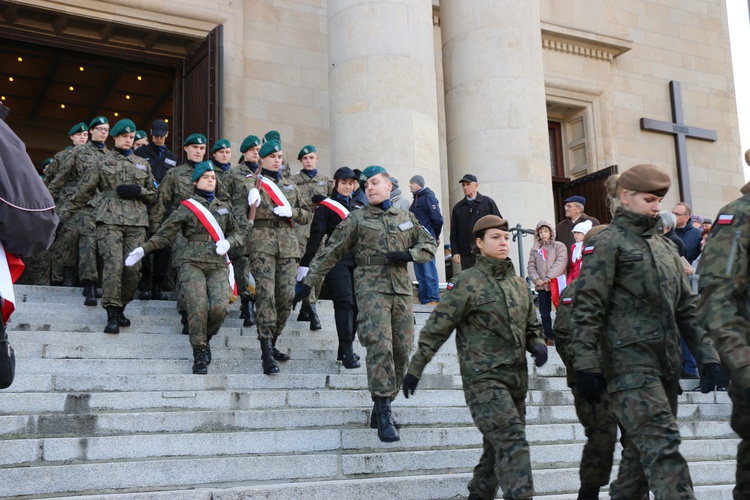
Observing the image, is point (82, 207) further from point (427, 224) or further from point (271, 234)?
point (427, 224)

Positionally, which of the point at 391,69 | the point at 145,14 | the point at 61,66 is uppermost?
the point at 61,66

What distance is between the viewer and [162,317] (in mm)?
9164

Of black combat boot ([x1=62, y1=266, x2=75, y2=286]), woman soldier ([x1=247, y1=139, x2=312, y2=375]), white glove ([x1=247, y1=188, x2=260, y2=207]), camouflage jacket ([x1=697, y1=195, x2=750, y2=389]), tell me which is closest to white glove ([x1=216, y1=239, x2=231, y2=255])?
woman soldier ([x1=247, y1=139, x2=312, y2=375])

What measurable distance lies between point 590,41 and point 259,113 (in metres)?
7.03

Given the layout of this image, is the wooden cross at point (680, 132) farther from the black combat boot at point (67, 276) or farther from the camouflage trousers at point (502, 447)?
the camouflage trousers at point (502, 447)

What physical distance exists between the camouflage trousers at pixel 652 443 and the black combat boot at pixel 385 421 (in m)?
2.00

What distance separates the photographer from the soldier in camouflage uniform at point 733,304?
4.21 metres

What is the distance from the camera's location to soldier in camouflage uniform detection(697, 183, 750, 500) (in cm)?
421

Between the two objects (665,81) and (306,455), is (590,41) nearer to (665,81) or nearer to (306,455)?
(665,81)

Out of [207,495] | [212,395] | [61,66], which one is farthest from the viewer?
[61,66]

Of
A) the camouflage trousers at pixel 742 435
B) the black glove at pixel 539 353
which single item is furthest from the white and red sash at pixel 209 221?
the camouflage trousers at pixel 742 435

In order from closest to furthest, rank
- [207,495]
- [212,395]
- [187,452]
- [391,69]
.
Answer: [207,495], [187,452], [212,395], [391,69]

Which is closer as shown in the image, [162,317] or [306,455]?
[306,455]

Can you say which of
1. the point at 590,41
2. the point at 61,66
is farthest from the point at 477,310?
the point at 61,66
